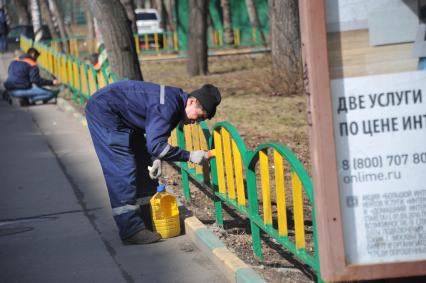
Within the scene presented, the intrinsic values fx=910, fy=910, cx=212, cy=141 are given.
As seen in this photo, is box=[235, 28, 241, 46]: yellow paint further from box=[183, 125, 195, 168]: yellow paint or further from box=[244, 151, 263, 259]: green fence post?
box=[244, 151, 263, 259]: green fence post

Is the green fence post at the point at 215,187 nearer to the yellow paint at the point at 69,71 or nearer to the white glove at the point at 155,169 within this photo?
the white glove at the point at 155,169

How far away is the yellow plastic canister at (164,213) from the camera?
7789 mm

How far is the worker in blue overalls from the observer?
7.09m

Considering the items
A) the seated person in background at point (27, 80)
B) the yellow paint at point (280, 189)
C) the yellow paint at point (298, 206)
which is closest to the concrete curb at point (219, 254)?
the yellow paint at point (280, 189)

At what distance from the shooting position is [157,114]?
7098 mm

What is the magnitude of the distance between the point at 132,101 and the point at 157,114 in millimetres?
391

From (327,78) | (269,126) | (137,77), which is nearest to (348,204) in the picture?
(327,78)

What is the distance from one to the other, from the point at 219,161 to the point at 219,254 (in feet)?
3.12

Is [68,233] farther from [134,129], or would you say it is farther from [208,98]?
[208,98]

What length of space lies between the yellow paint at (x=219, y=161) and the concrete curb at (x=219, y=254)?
1.30 ft

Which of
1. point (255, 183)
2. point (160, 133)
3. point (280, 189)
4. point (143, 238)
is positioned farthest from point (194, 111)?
point (280, 189)

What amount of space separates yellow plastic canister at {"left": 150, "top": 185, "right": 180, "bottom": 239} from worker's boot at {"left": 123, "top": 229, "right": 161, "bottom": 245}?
145mm

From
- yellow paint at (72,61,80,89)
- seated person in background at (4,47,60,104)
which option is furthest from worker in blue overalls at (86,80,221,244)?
seated person in background at (4,47,60,104)

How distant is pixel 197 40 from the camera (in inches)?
918
